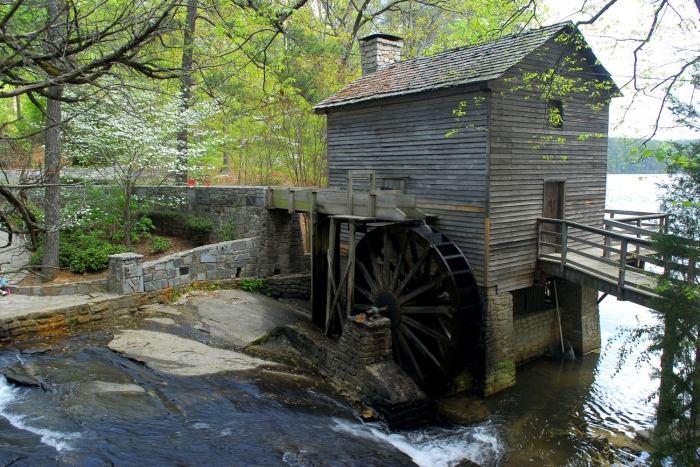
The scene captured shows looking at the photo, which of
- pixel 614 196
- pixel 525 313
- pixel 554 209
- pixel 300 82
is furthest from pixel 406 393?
pixel 614 196

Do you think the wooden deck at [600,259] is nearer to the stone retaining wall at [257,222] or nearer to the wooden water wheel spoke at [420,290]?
the wooden water wheel spoke at [420,290]

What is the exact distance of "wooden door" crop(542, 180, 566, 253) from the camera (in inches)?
432

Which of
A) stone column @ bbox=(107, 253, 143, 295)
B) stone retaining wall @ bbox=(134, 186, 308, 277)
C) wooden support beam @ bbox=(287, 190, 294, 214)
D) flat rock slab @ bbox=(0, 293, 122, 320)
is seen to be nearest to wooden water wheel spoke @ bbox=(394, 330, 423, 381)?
wooden support beam @ bbox=(287, 190, 294, 214)

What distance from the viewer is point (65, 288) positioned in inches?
404

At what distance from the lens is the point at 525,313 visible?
1189 centimetres

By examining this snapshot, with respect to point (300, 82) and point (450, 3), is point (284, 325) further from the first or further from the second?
point (450, 3)

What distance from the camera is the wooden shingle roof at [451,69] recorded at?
9.95m

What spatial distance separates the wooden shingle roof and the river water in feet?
13.8

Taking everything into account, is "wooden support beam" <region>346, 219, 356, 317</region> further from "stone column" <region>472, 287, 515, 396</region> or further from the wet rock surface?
"stone column" <region>472, 287, 515, 396</region>

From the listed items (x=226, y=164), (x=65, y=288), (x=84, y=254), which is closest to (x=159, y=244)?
(x=84, y=254)

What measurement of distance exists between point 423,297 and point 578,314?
14.9 ft

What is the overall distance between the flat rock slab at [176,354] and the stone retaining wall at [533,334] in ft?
19.2

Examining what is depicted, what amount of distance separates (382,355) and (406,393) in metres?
0.79

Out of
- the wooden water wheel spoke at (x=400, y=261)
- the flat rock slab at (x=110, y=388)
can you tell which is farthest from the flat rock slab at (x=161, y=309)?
the wooden water wheel spoke at (x=400, y=261)
